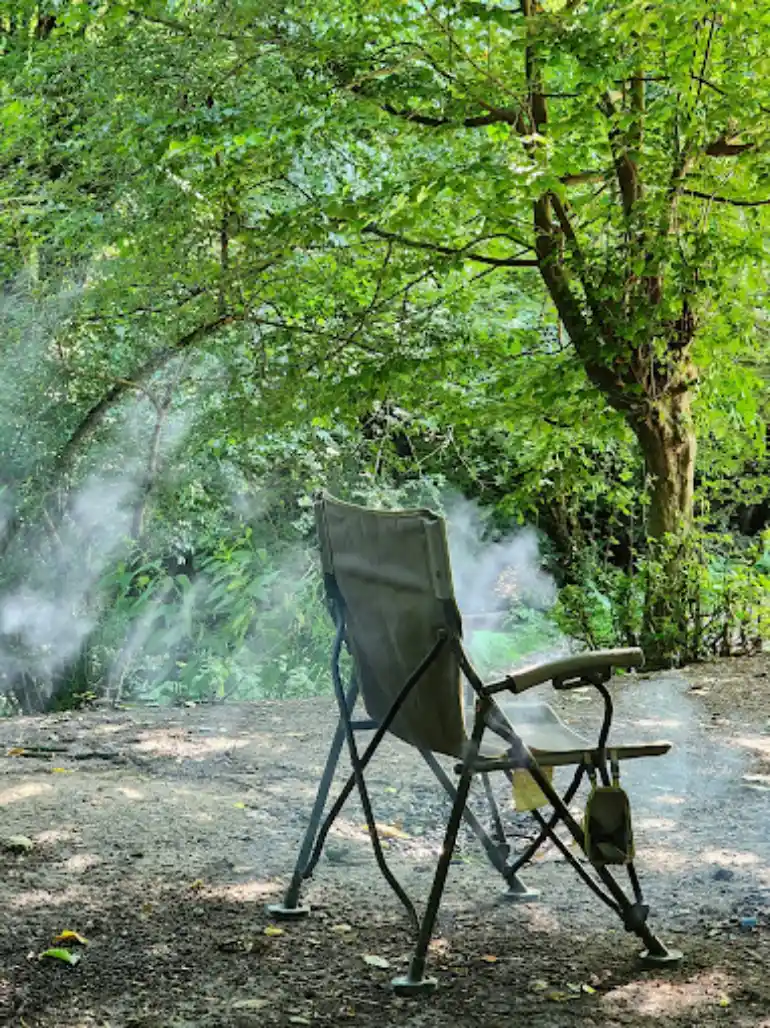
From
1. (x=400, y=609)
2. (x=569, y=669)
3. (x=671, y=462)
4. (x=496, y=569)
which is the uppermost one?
(x=671, y=462)

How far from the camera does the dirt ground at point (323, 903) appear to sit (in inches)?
107

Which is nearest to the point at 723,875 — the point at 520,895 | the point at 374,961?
the point at 520,895

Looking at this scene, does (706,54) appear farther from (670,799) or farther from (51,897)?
(51,897)

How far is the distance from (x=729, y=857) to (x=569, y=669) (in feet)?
4.97

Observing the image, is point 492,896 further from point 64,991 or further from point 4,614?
point 4,614

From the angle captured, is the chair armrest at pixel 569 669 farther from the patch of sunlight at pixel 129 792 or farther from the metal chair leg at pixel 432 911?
the patch of sunlight at pixel 129 792

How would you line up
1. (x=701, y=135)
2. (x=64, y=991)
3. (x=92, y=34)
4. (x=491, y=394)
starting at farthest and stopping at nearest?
(x=491, y=394) → (x=92, y=34) → (x=701, y=135) → (x=64, y=991)

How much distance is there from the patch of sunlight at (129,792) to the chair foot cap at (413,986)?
2.03 m

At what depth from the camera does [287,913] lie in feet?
10.9

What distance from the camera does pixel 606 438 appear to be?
345 inches

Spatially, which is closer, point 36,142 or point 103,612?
point 36,142

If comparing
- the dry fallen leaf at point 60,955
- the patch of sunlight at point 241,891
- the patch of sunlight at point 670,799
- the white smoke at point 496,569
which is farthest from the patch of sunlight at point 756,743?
the white smoke at point 496,569

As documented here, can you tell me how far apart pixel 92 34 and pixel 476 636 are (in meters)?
6.45

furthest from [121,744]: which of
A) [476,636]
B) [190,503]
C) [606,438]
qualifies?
[476,636]
